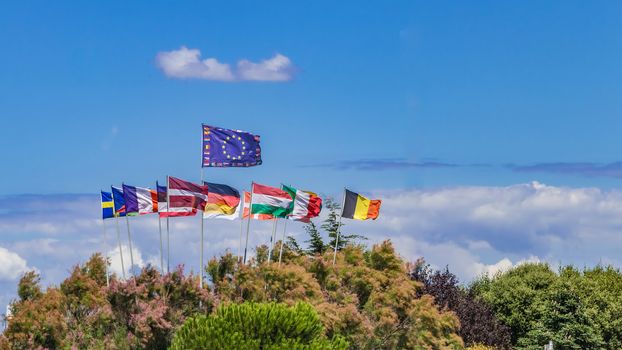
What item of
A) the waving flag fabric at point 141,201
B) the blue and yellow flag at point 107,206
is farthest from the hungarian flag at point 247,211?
the blue and yellow flag at point 107,206

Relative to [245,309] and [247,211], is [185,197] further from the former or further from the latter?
[245,309]

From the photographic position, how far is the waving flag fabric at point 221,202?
Result: 140 feet

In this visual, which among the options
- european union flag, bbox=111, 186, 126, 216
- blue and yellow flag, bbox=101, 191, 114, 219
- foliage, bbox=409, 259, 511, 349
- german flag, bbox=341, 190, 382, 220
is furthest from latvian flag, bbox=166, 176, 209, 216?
foliage, bbox=409, 259, 511, 349

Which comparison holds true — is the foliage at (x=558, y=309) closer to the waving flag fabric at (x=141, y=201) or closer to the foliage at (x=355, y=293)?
the foliage at (x=355, y=293)

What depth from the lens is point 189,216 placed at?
136 feet

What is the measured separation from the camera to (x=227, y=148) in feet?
136

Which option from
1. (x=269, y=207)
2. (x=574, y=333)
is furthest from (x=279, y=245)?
(x=574, y=333)

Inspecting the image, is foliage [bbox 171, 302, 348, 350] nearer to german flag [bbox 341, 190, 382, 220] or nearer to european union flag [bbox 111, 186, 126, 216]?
european union flag [bbox 111, 186, 126, 216]

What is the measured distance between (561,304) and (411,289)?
67.3ft

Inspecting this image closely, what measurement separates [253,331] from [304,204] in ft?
47.4

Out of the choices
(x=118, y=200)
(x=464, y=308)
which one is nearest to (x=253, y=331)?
(x=118, y=200)

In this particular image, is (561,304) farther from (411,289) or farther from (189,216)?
(189,216)

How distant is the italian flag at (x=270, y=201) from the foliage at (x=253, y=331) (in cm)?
1103

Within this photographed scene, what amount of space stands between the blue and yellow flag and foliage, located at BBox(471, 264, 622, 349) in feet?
98.4
